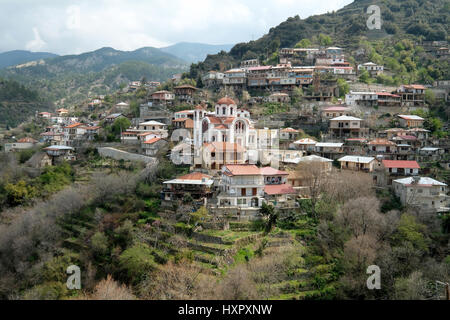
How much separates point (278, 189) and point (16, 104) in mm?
70541

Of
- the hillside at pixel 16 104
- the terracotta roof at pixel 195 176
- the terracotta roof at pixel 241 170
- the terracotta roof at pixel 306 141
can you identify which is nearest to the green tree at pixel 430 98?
the terracotta roof at pixel 306 141

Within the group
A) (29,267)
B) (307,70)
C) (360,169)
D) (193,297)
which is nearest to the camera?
(193,297)

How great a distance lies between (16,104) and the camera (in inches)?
3007

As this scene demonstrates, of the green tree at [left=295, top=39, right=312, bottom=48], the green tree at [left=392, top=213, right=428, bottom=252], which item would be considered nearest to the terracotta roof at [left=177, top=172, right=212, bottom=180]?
the green tree at [left=392, top=213, right=428, bottom=252]

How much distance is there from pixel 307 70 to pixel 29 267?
141 ft

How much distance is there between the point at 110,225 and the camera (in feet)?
88.9

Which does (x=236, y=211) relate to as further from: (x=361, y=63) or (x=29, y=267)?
(x=361, y=63)

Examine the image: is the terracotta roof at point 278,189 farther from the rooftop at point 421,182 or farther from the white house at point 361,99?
the white house at point 361,99

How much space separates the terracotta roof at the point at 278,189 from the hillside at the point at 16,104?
6357cm

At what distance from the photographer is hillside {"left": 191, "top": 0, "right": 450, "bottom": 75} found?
6850 centimetres

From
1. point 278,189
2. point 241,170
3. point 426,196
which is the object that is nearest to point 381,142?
point 426,196

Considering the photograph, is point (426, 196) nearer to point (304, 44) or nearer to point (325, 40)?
point (304, 44)

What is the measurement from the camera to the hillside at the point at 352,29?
68.5 meters

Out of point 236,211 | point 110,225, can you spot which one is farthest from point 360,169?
point 110,225
